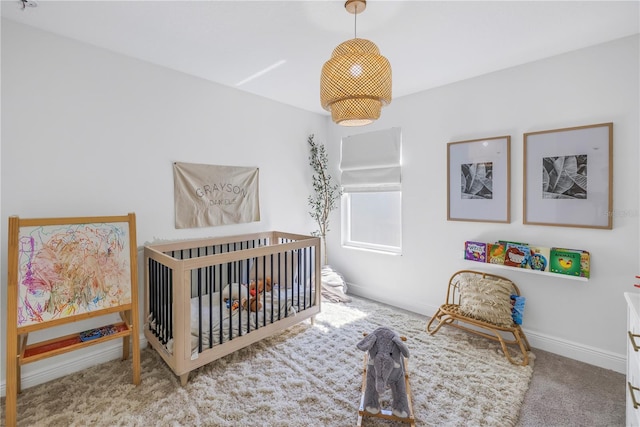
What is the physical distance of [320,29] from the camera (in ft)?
6.48

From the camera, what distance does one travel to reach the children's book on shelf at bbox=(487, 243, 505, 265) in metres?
2.59

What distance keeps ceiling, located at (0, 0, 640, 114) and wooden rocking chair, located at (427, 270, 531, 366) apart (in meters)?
1.91

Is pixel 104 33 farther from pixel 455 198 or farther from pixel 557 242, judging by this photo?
pixel 557 242

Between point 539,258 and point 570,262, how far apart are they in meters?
0.20

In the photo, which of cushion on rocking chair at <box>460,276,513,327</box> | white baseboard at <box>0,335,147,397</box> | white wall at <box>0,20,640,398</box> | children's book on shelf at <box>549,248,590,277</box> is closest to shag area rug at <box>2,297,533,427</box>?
white baseboard at <box>0,335,147,397</box>

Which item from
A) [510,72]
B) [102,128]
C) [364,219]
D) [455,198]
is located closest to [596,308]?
[455,198]

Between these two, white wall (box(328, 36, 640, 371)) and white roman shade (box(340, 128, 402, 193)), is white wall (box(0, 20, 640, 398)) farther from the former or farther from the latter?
white roman shade (box(340, 128, 402, 193))

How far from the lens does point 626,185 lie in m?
2.10

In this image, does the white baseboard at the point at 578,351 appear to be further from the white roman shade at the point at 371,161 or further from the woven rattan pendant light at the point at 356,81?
the woven rattan pendant light at the point at 356,81

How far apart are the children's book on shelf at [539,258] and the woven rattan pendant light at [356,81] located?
189cm

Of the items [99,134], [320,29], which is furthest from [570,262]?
[99,134]

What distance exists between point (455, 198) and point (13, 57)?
3.66m

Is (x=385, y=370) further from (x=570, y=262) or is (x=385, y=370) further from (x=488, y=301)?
(x=570, y=262)

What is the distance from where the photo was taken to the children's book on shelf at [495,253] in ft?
8.50
